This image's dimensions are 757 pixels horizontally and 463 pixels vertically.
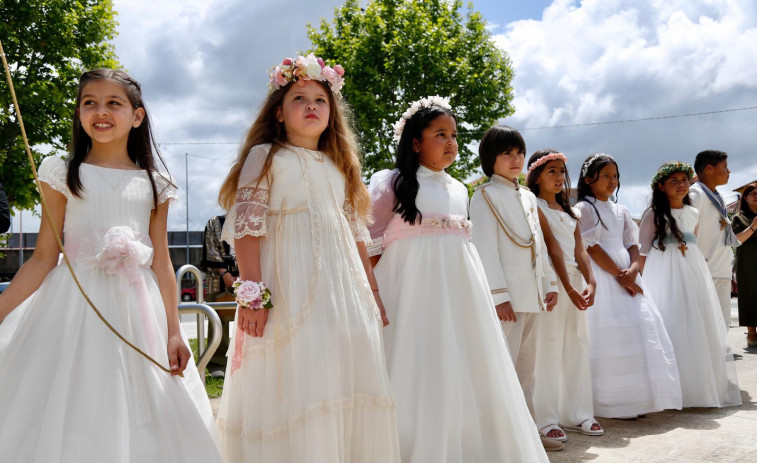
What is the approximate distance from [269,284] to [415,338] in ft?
3.12

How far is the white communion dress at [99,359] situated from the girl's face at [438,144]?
1.77 meters

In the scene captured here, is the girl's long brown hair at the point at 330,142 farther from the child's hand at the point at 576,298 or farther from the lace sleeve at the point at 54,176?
the child's hand at the point at 576,298

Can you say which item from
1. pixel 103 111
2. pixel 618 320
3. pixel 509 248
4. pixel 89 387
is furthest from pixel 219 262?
pixel 89 387

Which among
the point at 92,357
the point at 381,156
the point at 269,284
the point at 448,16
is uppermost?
the point at 448,16

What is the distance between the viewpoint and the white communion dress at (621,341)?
5.37 metres

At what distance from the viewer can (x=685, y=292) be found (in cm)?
616

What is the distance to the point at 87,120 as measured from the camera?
296 cm

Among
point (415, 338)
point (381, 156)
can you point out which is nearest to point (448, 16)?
point (381, 156)

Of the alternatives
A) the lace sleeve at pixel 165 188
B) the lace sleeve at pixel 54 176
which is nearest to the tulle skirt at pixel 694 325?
the lace sleeve at pixel 165 188

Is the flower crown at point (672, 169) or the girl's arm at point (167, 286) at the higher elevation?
the flower crown at point (672, 169)

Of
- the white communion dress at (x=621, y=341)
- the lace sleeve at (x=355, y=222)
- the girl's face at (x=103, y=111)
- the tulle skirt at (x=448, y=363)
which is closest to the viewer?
the girl's face at (x=103, y=111)

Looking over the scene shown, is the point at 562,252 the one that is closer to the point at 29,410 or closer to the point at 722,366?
the point at 722,366

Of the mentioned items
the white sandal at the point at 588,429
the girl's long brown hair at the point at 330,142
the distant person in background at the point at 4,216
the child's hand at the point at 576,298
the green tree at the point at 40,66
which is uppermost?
the green tree at the point at 40,66

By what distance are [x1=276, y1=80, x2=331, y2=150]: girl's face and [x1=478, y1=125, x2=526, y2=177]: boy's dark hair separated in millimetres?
1631
